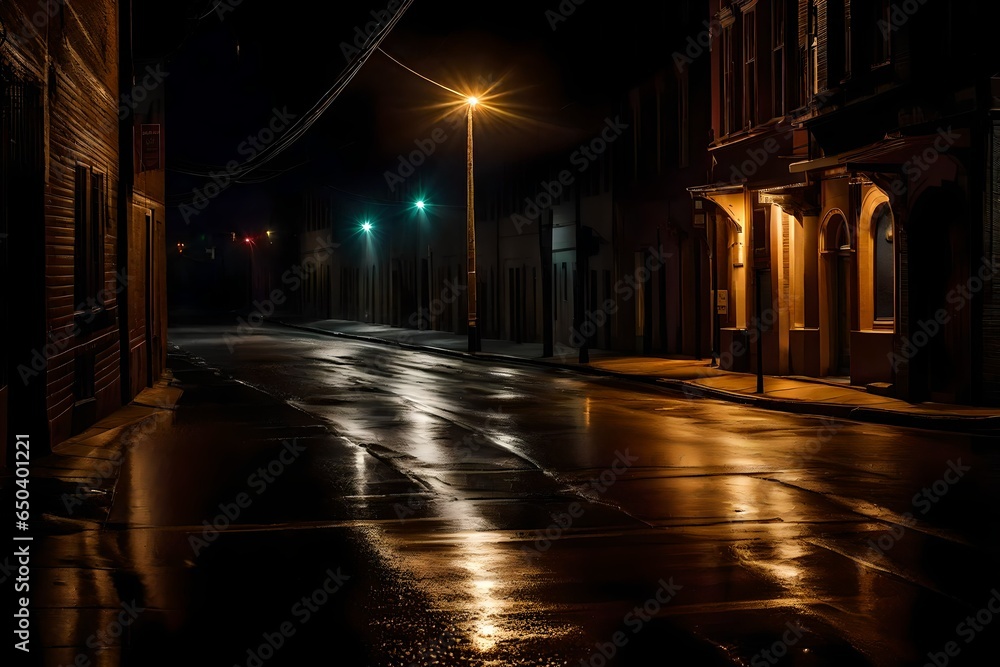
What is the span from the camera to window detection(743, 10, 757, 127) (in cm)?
2580

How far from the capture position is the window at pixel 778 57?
2445 centimetres

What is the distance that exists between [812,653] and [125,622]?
12.4 feet

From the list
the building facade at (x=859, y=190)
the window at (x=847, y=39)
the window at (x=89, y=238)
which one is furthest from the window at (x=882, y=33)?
the window at (x=89, y=238)

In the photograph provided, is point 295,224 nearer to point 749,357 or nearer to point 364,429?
point 749,357

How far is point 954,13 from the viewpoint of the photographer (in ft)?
60.6

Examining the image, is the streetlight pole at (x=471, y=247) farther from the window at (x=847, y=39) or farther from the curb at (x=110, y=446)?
the window at (x=847, y=39)

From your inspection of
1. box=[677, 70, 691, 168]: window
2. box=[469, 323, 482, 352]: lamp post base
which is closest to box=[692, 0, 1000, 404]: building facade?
box=[677, 70, 691, 168]: window

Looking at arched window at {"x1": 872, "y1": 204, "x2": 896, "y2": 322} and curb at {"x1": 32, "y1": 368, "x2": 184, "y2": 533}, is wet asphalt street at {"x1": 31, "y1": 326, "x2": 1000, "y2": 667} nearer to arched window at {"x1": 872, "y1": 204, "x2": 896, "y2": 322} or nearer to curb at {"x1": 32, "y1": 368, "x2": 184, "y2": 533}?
curb at {"x1": 32, "y1": 368, "x2": 184, "y2": 533}

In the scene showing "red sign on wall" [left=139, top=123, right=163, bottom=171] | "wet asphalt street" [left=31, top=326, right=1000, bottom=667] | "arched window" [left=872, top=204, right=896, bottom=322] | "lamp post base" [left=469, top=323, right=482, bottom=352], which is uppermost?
"red sign on wall" [left=139, top=123, right=163, bottom=171]

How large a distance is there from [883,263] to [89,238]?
13696 millimetres

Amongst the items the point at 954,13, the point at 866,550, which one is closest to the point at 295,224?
the point at 954,13

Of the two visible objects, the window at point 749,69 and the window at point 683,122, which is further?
the window at point 683,122

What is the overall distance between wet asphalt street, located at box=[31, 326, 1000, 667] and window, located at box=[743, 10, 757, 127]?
11.0 meters

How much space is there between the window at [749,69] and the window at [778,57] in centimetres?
73
